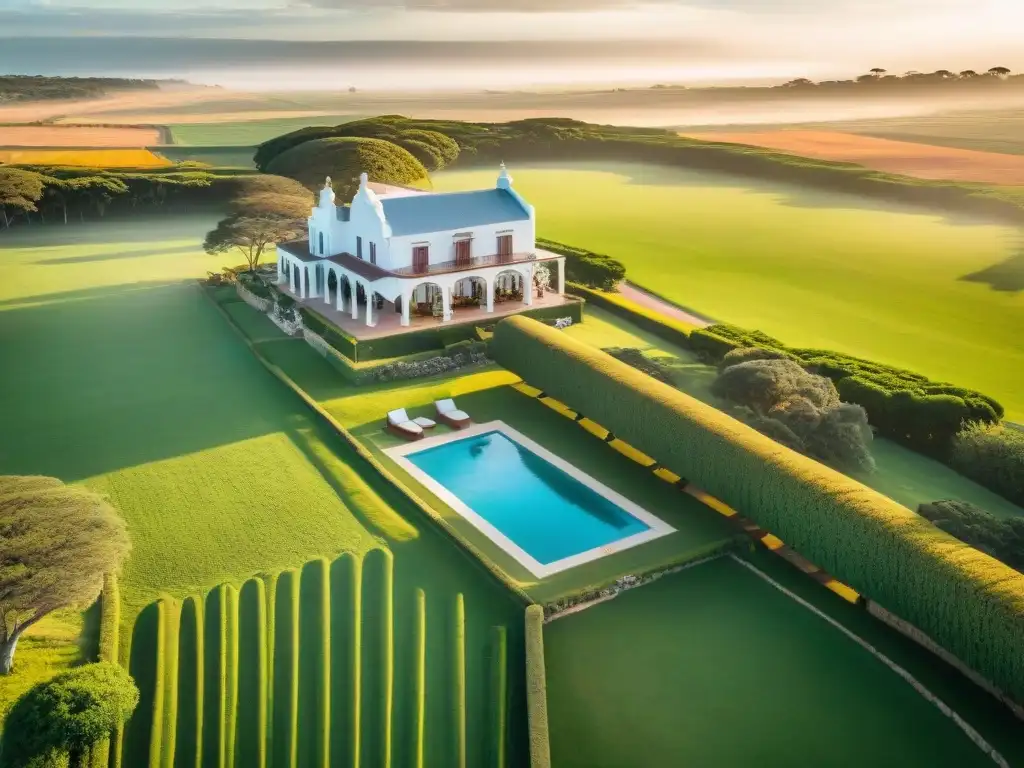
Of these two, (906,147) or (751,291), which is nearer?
(751,291)

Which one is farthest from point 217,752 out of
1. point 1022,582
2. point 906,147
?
point 906,147

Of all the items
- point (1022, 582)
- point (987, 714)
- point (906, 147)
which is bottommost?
point (987, 714)

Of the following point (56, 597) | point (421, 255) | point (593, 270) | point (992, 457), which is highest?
point (421, 255)

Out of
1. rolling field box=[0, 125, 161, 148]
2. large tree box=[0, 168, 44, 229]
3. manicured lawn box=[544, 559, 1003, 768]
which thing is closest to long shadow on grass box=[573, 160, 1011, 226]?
rolling field box=[0, 125, 161, 148]

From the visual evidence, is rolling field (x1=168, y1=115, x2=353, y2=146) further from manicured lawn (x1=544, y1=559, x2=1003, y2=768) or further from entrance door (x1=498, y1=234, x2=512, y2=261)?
manicured lawn (x1=544, y1=559, x2=1003, y2=768)

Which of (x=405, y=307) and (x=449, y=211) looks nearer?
(x=405, y=307)

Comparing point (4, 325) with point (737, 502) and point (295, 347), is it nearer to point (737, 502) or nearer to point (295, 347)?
point (295, 347)

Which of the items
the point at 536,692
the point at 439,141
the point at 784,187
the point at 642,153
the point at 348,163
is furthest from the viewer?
the point at 642,153

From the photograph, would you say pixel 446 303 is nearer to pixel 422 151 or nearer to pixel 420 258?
pixel 420 258

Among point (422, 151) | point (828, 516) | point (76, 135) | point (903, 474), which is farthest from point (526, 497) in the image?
point (76, 135)
